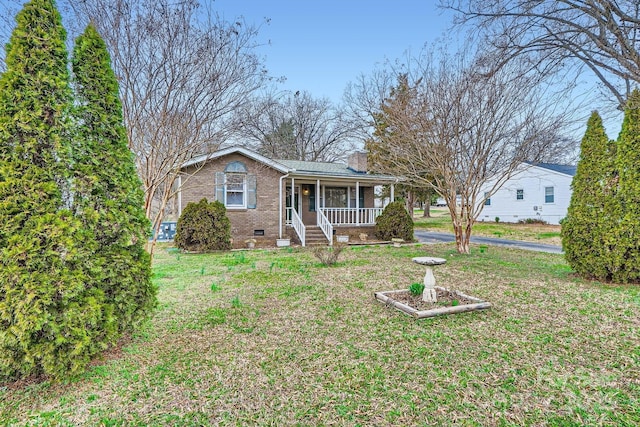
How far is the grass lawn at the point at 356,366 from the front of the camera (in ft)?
8.05

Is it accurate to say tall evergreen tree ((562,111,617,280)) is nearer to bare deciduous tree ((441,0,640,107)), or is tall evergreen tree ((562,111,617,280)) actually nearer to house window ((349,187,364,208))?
bare deciduous tree ((441,0,640,107))

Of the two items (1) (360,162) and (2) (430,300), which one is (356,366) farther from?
(1) (360,162)

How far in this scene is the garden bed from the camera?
14.8 feet

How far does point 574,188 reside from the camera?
264 inches

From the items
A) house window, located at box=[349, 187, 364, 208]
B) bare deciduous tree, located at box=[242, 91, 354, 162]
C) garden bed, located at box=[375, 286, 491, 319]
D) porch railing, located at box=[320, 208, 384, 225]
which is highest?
bare deciduous tree, located at box=[242, 91, 354, 162]

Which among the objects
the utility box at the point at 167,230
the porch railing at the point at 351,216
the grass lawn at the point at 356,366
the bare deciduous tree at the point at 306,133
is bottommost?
the grass lawn at the point at 356,366

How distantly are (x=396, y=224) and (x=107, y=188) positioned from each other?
12319mm

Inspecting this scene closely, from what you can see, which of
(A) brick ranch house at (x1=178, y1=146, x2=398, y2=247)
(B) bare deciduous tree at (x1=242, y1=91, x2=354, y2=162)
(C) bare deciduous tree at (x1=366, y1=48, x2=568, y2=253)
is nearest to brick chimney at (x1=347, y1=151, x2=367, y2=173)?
(A) brick ranch house at (x1=178, y1=146, x2=398, y2=247)

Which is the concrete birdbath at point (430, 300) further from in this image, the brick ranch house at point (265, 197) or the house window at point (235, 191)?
the house window at point (235, 191)

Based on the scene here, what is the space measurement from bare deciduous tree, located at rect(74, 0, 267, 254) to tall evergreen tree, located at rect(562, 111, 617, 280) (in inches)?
284

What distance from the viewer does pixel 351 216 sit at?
15281 mm

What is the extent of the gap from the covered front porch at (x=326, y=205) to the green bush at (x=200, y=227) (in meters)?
3.24

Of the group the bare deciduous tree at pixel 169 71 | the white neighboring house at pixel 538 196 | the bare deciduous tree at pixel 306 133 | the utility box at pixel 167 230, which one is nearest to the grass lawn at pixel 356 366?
the bare deciduous tree at pixel 169 71

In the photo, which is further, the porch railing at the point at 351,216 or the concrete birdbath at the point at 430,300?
the porch railing at the point at 351,216
